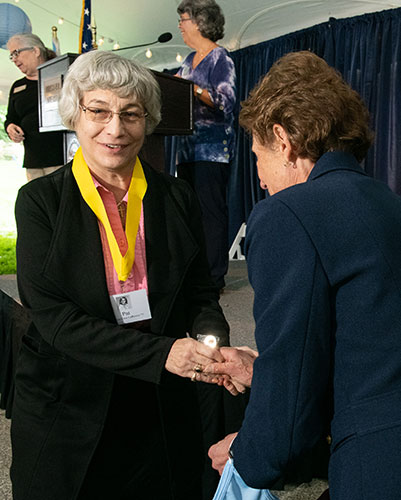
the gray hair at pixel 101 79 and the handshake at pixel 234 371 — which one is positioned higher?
the gray hair at pixel 101 79

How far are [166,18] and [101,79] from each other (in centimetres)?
505

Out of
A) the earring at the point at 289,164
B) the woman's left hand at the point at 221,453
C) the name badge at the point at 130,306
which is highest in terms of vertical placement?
the earring at the point at 289,164

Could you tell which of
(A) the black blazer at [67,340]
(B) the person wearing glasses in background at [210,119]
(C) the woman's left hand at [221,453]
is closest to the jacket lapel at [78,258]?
(A) the black blazer at [67,340]

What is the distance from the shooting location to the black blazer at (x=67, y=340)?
Answer: 1194mm

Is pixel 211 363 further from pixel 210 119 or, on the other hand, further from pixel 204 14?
pixel 204 14

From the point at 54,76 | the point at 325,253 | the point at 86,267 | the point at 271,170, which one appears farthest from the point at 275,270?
the point at 54,76

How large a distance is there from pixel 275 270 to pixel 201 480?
3.03 feet

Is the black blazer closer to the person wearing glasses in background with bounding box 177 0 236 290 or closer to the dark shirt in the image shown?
the person wearing glasses in background with bounding box 177 0 236 290

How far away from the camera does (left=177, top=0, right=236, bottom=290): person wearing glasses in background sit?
9.70 feet

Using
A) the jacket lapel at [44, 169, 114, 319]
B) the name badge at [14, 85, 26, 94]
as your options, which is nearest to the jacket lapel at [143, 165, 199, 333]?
the jacket lapel at [44, 169, 114, 319]

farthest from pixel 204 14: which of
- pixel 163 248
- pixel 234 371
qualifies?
pixel 234 371

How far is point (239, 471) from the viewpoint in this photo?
0.95 m

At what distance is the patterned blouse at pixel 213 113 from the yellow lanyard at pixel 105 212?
5.65 feet

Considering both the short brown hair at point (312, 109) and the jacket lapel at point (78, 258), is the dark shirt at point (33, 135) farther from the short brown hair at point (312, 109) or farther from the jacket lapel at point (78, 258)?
the short brown hair at point (312, 109)
